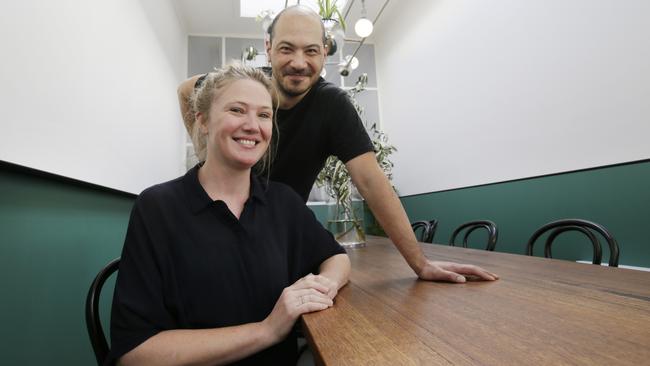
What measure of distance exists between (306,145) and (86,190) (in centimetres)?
113

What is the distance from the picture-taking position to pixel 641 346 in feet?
1.48

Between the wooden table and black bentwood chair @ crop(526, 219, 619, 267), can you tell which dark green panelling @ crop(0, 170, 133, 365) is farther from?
black bentwood chair @ crop(526, 219, 619, 267)

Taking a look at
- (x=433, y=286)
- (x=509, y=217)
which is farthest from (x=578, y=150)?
(x=433, y=286)

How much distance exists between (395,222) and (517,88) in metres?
2.19

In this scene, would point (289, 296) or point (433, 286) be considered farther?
point (433, 286)

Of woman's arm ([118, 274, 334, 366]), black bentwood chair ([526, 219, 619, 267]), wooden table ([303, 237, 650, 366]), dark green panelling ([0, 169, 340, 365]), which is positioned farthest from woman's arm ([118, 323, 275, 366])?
black bentwood chair ([526, 219, 619, 267])

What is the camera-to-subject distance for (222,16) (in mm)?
4613

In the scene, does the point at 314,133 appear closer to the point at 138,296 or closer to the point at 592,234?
the point at 138,296

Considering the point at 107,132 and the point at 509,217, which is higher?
the point at 107,132

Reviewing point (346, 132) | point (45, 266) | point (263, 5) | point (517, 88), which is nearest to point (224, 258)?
point (346, 132)

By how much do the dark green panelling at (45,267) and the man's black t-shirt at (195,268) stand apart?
60cm

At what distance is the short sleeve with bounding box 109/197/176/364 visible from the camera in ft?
2.18

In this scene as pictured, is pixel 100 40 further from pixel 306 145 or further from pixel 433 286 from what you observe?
pixel 433 286

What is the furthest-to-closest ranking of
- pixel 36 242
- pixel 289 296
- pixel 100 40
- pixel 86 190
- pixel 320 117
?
pixel 100 40
pixel 86 190
pixel 320 117
pixel 36 242
pixel 289 296
